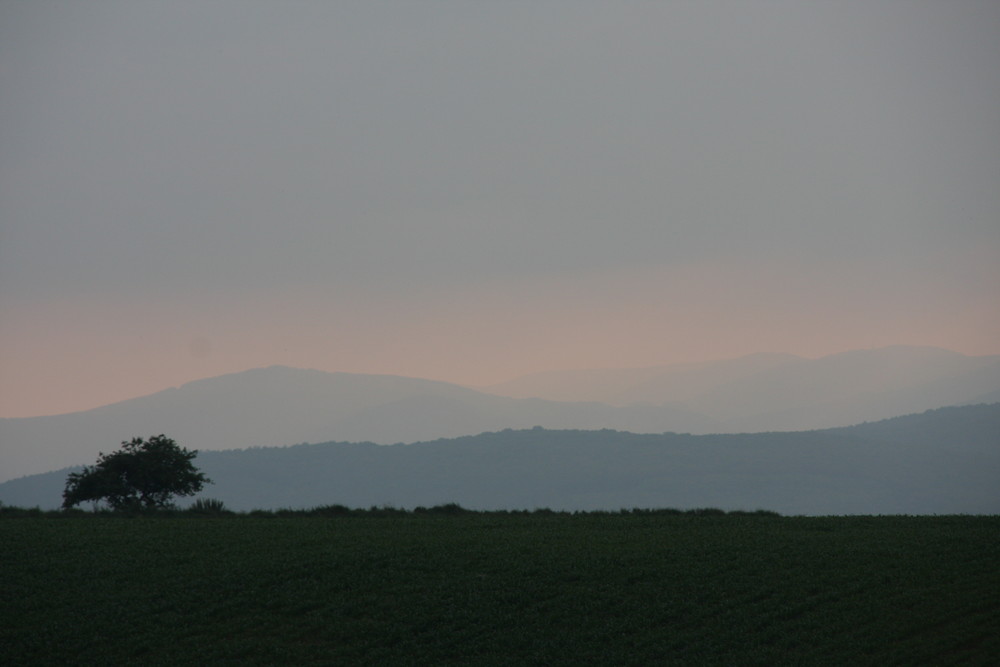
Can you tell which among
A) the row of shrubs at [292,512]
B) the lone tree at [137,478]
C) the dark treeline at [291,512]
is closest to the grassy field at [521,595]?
the dark treeline at [291,512]

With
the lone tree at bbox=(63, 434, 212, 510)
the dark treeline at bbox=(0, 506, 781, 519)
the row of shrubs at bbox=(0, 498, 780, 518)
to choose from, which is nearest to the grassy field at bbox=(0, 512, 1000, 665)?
the dark treeline at bbox=(0, 506, 781, 519)

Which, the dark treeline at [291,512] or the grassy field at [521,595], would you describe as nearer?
the grassy field at [521,595]

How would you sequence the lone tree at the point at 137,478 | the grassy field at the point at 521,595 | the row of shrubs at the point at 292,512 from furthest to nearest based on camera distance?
the lone tree at the point at 137,478 → the row of shrubs at the point at 292,512 → the grassy field at the point at 521,595

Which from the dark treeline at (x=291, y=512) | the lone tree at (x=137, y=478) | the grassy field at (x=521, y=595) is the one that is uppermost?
the lone tree at (x=137, y=478)

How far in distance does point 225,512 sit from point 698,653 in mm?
35438

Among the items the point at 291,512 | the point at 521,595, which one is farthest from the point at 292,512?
the point at 521,595

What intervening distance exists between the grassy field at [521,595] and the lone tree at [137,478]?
19.4 m

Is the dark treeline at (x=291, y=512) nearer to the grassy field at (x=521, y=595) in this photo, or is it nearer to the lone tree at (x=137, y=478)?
the lone tree at (x=137, y=478)

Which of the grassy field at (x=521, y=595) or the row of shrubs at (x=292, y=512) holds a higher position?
the row of shrubs at (x=292, y=512)

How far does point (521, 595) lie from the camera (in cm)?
3222

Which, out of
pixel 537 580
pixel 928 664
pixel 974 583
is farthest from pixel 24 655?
pixel 974 583

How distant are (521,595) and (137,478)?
38800 millimetres

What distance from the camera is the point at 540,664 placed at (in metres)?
27.4

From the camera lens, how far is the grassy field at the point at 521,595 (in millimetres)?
27234
